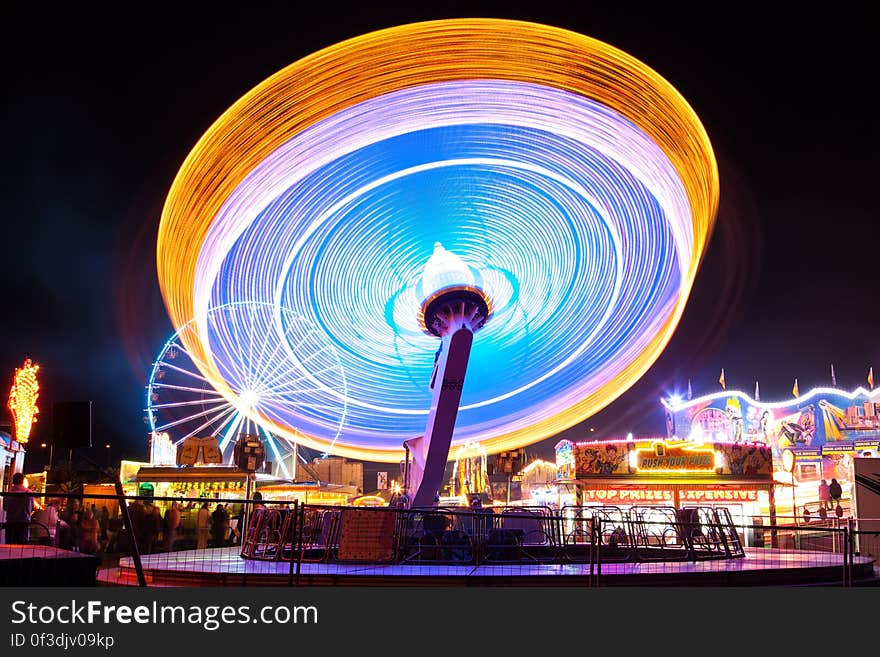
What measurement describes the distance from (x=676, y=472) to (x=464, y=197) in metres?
20.5

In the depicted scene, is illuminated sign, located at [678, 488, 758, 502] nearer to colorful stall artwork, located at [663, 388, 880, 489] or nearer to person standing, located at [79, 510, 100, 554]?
person standing, located at [79, 510, 100, 554]

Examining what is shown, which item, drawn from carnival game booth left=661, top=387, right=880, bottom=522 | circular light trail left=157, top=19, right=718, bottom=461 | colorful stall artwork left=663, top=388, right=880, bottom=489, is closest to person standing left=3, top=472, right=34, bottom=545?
circular light trail left=157, top=19, right=718, bottom=461

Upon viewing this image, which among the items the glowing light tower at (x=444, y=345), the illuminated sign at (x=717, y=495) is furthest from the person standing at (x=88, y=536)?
the illuminated sign at (x=717, y=495)

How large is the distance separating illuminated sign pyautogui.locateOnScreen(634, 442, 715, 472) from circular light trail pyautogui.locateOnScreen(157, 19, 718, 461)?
12413 millimetres

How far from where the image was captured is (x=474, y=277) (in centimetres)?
1850

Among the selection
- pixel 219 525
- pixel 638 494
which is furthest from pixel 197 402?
pixel 638 494

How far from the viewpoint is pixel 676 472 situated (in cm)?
3356

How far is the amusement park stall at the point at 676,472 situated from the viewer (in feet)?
110

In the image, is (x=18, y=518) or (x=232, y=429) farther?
(x=232, y=429)

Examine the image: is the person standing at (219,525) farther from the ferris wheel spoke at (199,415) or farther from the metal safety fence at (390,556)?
the ferris wheel spoke at (199,415)

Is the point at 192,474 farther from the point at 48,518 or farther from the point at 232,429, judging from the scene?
the point at 48,518

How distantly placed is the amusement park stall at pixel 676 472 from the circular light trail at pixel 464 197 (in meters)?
12.3

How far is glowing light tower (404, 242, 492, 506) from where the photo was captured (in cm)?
1702

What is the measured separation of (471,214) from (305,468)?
5369cm
